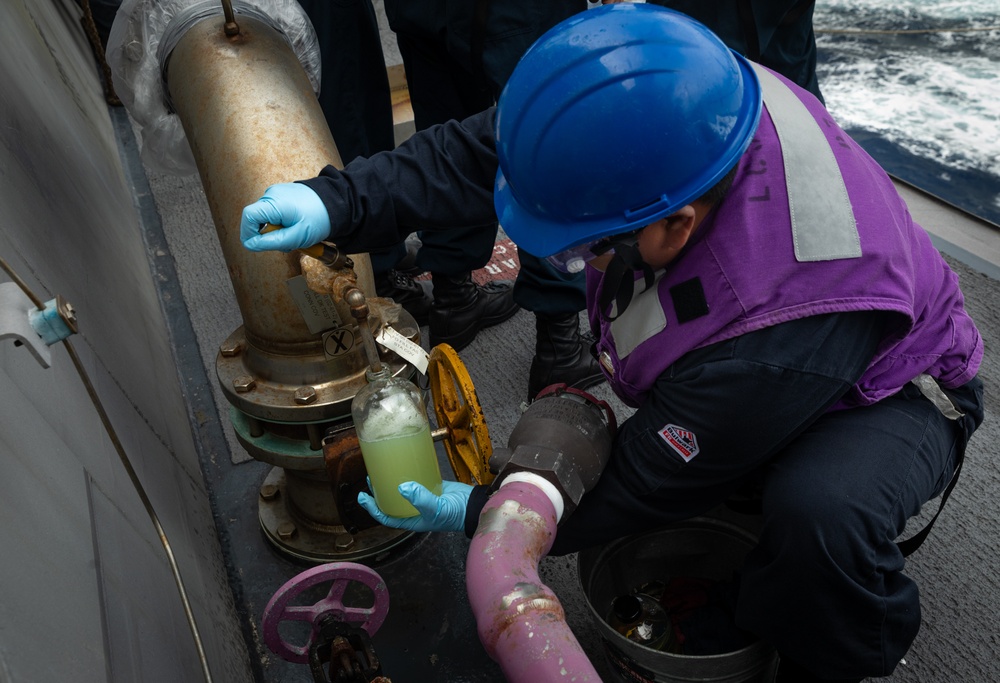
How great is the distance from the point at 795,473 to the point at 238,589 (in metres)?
1.30

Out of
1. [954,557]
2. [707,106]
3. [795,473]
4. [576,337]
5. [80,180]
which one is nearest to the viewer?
[707,106]

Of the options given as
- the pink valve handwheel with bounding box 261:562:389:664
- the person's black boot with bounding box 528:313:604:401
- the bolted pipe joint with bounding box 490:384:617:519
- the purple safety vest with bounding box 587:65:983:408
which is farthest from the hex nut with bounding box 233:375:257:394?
the person's black boot with bounding box 528:313:604:401

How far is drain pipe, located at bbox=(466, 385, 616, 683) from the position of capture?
3.06 feet

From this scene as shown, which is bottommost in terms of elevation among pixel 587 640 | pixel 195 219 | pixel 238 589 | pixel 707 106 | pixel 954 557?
pixel 954 557

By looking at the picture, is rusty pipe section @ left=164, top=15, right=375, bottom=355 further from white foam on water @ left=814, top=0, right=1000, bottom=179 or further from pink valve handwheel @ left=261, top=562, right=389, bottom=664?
white foam on water @ left=814, top=0, right=1000, bottom=179

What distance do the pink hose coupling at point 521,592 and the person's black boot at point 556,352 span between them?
1.13 m

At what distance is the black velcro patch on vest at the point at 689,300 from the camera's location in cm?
125

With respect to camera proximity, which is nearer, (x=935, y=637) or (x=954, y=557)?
(x=935, y=637)

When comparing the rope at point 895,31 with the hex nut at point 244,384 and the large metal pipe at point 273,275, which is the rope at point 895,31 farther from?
the hex nut at point 244,384

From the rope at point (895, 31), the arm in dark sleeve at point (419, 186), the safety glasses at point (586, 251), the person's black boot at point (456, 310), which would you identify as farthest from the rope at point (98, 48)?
the rope at point (895, 31)

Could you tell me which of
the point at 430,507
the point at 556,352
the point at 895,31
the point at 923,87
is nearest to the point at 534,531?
the point at 430,507

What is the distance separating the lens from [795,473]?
132 centimetres

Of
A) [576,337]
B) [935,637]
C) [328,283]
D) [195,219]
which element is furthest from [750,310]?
[195,219]

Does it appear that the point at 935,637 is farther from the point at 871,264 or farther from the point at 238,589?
the point at 238,589
